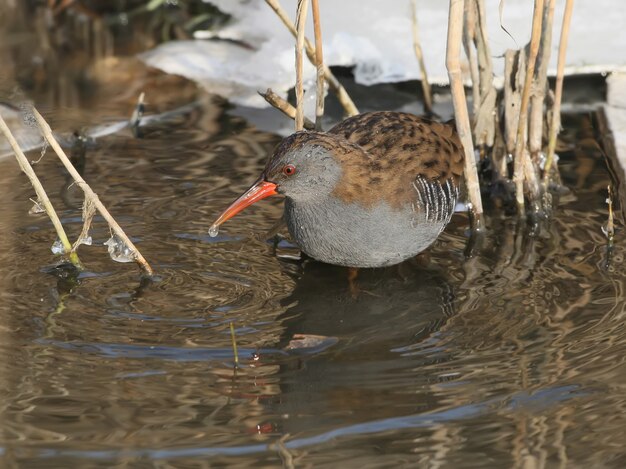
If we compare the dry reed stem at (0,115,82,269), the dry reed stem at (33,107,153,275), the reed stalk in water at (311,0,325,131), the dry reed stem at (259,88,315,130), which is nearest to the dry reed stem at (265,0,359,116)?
the reed stalk in water at (311,0,325,131)

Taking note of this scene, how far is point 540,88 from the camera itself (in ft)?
15.6

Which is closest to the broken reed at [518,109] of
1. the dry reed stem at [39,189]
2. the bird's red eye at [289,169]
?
the bird's red eye at [289,169]

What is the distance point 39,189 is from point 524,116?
81.1 inches

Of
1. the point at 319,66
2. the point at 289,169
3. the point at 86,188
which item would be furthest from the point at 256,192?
the point at 319,66

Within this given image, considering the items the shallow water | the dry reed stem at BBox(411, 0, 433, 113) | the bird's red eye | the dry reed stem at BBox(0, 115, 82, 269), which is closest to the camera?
the shallow water

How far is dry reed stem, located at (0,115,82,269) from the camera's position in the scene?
12.5 feet

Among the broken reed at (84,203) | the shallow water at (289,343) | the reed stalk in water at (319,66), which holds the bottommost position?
the shallow water at (289,343)

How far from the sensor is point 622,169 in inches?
202

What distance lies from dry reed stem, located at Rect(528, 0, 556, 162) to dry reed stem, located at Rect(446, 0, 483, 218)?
38cm

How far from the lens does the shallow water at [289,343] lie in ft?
10.0

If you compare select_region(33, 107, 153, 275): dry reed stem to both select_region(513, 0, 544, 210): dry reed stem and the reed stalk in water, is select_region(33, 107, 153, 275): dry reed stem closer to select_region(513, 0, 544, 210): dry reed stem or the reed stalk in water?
the reed stalk in water

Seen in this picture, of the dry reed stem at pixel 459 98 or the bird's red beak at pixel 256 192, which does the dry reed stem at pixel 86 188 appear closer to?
the bird's red beak at pixel 256 192

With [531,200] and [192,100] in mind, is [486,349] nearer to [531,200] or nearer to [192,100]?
[531,200]

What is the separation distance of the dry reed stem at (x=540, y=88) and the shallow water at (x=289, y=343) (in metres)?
0.31
